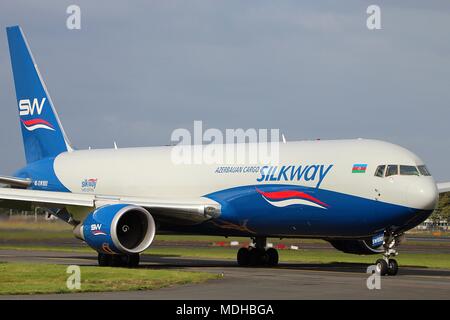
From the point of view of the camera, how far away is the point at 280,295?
18.3 m

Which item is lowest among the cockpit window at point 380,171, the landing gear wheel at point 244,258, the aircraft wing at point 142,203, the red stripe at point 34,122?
the landing gear wheel at point 244,258

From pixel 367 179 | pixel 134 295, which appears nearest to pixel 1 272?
pixel 134 295

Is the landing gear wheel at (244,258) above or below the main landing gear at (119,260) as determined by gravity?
below

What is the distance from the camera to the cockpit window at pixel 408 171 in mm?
24938

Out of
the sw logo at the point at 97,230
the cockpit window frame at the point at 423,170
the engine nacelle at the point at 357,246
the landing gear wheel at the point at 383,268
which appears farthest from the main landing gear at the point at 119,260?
the cockpit window frame at the point at 423,170

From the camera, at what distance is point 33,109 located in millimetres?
38125

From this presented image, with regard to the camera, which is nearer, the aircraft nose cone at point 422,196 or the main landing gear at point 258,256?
the aircraft nose cone at point 422,196

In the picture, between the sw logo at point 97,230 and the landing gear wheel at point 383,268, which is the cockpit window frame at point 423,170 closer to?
the landing gear wheel at point 383,268

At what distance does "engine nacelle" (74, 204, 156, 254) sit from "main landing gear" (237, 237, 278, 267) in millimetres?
4909

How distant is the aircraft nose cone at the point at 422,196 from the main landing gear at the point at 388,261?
4.83ft

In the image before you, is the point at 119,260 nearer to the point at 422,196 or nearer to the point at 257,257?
the point at 257,257

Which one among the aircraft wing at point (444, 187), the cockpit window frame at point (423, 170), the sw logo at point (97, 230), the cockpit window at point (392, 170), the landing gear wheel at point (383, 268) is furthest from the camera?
the aircraft wing at point (444, 187)

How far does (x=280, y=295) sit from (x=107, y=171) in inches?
691
